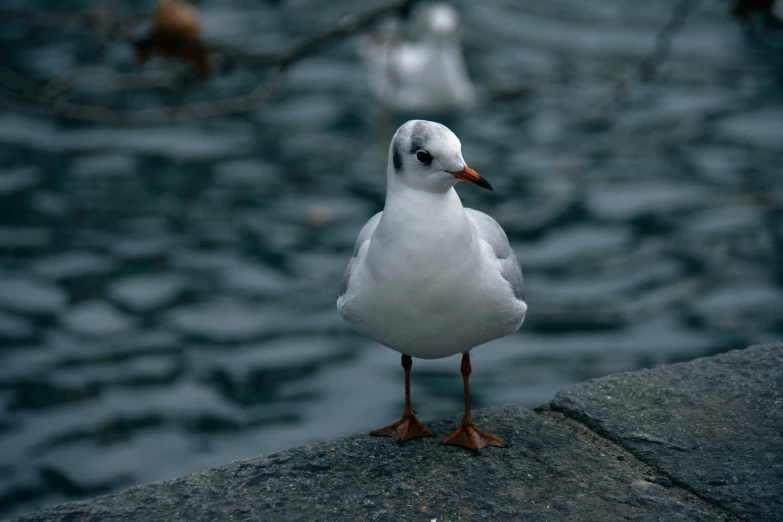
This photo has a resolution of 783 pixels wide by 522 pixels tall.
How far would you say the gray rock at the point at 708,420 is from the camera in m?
3.01

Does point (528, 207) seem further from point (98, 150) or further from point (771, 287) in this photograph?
point (98, 150)

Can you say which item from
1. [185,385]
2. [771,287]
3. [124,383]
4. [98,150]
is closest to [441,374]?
[185,385]

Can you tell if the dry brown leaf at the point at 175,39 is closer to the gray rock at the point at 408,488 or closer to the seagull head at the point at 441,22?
the gray rock at the point at 408,488

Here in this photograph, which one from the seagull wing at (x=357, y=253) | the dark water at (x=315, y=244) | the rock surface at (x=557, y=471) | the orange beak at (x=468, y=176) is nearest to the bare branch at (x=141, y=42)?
the seagull wing at (x=357, y=253)

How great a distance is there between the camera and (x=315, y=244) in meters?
8.88

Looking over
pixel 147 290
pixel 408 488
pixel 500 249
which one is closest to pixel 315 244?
pixel 147 290

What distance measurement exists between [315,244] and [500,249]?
5.37 metres

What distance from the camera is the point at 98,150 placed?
10.4 m

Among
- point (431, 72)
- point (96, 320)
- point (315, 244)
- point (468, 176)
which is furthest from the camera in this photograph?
point (431, 72)

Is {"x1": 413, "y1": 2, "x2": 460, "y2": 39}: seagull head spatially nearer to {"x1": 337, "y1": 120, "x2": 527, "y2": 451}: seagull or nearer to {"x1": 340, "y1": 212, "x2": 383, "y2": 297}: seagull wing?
{"x1": 340, "y1": 212, "x2": 383, "y2": 297}: seagull wing

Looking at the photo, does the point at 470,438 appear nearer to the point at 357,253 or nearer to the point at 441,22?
the point at 357,253

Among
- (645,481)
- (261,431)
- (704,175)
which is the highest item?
(704,175)

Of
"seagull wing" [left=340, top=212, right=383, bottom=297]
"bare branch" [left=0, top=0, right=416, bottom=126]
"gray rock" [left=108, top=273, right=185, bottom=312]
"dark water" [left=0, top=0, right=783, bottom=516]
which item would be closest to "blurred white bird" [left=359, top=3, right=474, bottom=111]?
"dark water" [left=0, top=0, right=783, bottom=516]

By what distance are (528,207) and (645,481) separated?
20.8ft
